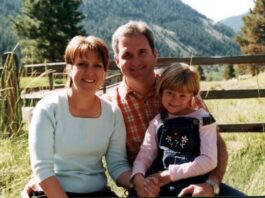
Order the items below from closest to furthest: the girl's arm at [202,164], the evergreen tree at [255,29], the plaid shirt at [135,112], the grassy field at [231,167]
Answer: the girl's arm at [202,164]
the plaid shirt at [135,112]
the grassy field at [231,167]
the evergreen tree at [255,29]

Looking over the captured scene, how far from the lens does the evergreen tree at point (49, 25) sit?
33312mm

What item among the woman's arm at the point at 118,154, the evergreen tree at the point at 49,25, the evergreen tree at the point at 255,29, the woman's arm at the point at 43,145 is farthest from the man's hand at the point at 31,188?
the evergreen tree at the point at 255,29

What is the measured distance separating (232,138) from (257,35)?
3374 centimetres

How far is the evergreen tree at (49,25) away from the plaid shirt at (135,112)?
101 feet

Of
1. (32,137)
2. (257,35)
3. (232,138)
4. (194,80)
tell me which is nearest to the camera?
(32,137)

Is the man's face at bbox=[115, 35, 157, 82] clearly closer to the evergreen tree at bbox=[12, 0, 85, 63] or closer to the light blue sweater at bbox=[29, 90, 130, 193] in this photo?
the light blue sweater at bbox=[29, 90, 130, 193]

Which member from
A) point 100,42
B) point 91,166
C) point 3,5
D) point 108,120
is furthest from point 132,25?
point 3,5

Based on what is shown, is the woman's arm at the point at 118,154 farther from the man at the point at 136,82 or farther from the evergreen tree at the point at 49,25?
the evergreen tree at the point at 49,25

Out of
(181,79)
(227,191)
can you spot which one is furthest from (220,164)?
(181,79)

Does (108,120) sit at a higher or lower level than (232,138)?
higher

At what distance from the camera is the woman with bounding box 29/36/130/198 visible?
2.09 metres

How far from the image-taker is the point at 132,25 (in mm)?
2549

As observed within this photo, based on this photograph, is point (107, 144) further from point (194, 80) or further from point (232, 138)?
point (232, 138)

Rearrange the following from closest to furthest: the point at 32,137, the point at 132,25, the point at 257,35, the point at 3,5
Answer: the point at 32,137 → the point at 132,25 → the point at 257,35 → the point at 3,5
